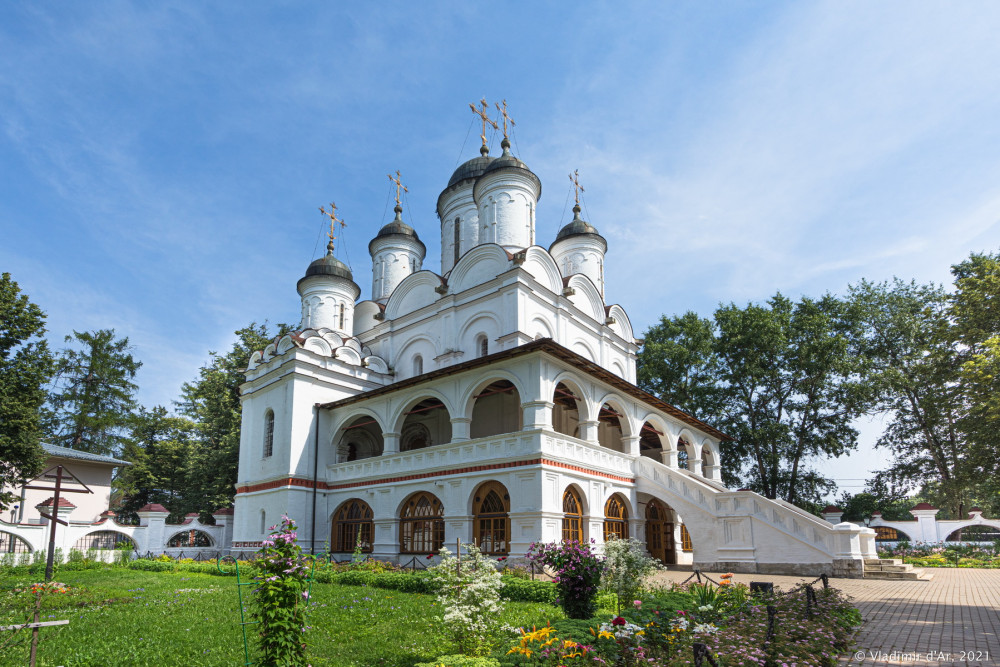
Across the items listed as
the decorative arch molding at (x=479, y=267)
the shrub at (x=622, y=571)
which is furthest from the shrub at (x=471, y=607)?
the decorative arch molding at (x=479, y=267)

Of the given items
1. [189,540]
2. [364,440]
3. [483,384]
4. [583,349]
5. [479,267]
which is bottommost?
[189,540]

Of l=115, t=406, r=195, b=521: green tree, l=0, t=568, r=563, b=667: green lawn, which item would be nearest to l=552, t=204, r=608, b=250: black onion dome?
l=0, t=568, r=563, b=667: green lawn

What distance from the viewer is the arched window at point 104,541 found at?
21797 millimetres

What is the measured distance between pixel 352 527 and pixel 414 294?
27.9ft

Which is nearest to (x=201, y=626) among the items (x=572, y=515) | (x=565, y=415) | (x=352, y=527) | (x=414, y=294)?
(x=572, y=515)

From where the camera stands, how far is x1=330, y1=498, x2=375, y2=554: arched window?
19.3m

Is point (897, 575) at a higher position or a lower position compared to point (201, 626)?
lower

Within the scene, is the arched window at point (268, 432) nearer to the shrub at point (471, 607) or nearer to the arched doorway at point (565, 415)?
the arched doorway at point (565, 415)

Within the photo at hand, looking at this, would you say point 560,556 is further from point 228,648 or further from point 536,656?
point 228,648

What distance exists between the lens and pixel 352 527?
20.0 metres

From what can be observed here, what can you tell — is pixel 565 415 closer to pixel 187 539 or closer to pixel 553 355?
pixel 553 355

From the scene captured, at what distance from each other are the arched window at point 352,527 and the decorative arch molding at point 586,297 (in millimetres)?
9909

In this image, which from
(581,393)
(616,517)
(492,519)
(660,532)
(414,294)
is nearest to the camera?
(492,519)

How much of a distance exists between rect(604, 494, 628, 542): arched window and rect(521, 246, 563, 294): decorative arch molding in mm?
7070
